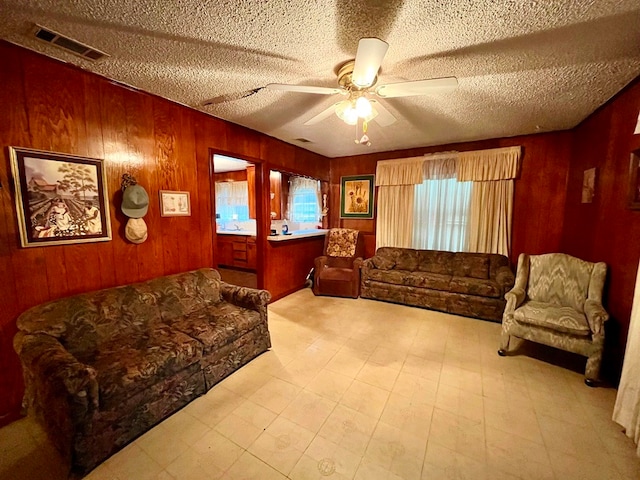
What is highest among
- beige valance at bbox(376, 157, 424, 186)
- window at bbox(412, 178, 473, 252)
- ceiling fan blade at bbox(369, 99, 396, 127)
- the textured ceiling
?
the textured ceiling

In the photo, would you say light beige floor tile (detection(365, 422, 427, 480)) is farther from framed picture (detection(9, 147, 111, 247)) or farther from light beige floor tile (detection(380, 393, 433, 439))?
framed picture (detection(9, 147, 111, 247))

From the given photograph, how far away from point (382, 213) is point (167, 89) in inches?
141

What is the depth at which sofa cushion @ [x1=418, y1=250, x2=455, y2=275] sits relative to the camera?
3.94 meters

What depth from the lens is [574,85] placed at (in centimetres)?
212

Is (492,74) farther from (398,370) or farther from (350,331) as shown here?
(350,331)

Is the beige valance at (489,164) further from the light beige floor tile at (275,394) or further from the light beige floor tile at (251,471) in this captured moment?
the light beige floor tile at (251,471)

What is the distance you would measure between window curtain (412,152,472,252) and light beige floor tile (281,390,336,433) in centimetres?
317

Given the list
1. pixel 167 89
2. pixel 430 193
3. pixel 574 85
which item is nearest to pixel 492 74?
pixel 574 85

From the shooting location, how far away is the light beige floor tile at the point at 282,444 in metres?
Result: 1.46

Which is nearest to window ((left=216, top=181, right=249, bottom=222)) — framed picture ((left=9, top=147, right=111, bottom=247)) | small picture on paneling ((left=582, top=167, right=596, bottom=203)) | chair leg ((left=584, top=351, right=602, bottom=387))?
framed picture ((left=9, top=147, right=111, bottom=247))

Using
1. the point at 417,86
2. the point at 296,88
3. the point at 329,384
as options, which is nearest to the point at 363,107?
the point at 417,86

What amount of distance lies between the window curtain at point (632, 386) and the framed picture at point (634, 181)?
0.83 meters

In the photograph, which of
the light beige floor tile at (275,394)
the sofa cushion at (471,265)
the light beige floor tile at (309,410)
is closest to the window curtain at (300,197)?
the sofa cushion at (471,265)

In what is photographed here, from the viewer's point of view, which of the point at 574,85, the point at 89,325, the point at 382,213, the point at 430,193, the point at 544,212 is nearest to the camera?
the point at 89,325
